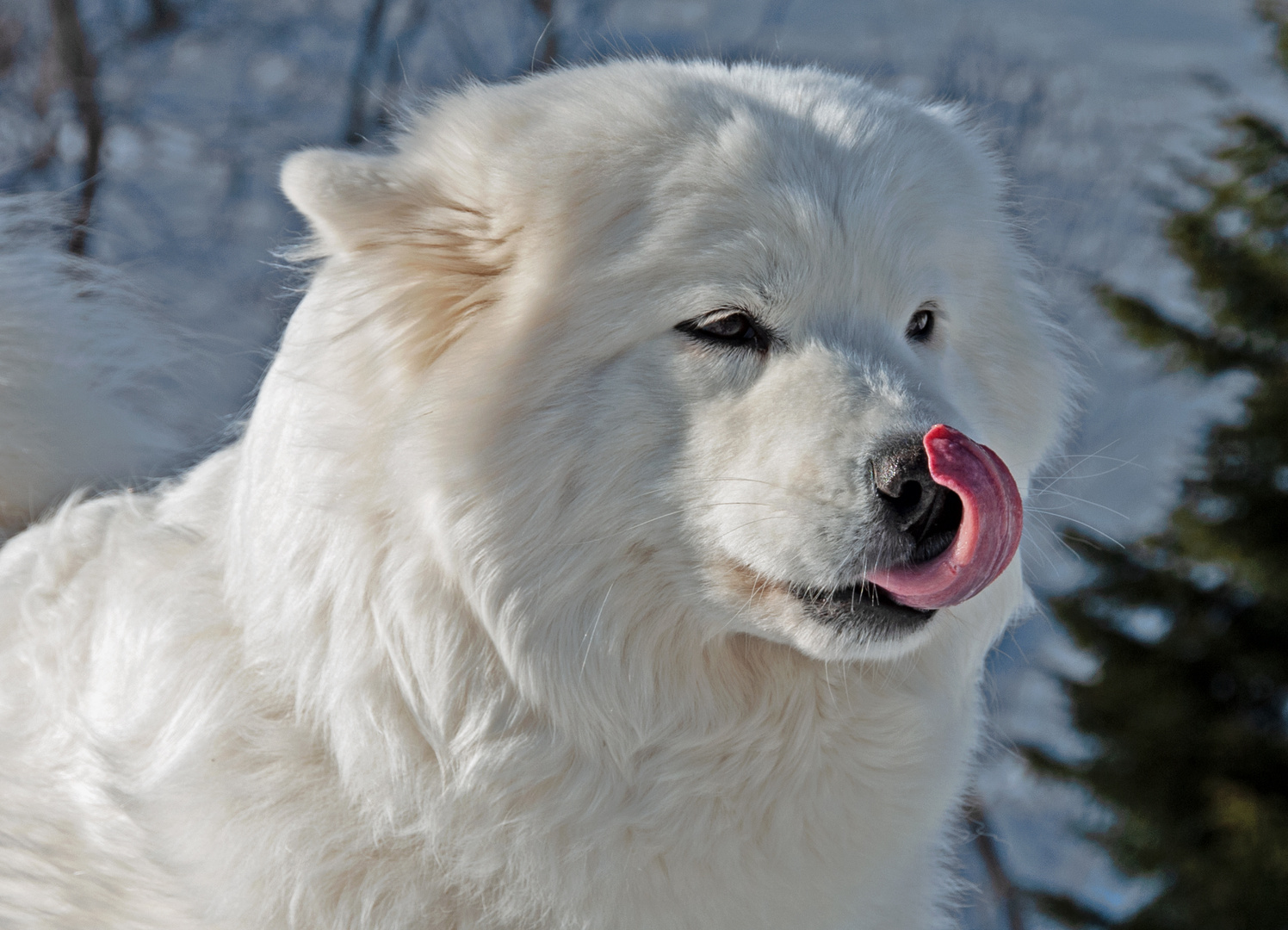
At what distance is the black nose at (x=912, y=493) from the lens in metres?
1.56

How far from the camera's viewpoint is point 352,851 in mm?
1798

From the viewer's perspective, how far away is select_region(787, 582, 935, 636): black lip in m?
1.71

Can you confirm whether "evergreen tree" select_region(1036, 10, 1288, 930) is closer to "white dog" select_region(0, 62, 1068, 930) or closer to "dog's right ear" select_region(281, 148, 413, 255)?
"white dog" select_region(0, 62, 1068, 930)

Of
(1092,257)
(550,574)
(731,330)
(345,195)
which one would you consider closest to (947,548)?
(731,330)

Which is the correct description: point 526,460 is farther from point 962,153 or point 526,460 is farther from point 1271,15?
point 1271,15

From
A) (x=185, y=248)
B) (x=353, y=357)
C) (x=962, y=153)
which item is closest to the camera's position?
(x=353, y=357)

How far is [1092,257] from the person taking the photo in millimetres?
9578

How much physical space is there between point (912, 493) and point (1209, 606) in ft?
28.5

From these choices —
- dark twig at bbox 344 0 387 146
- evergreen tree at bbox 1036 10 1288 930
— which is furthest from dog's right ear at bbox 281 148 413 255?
Answer: evergreen tree at bbox 1036 10 1288 930

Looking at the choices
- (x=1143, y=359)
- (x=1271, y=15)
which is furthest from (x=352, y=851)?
(x=1271, y=15)

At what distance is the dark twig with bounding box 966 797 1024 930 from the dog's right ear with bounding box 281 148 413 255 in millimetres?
7512

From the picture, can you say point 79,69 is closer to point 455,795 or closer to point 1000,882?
point 455,795

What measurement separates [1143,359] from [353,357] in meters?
9.13

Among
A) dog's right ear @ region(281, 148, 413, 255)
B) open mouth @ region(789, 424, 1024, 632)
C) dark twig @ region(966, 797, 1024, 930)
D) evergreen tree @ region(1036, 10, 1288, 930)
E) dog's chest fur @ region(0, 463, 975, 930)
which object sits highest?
dog's right ear @ region(281, 148, 413, 255)
